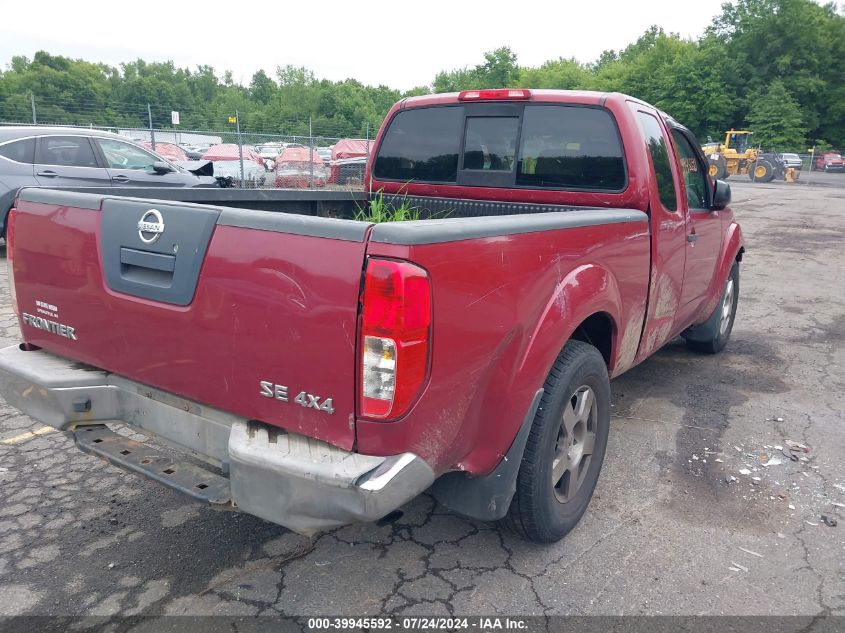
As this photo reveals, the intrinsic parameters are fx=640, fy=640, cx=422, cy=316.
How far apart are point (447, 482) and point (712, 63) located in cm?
6362

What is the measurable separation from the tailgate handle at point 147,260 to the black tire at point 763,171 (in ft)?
133

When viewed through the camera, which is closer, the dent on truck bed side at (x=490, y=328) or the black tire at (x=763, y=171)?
the dent on truck bed side at (x=490, y=328)

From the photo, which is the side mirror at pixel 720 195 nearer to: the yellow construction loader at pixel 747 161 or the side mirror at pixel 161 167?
the side mirror at pixel 161 167

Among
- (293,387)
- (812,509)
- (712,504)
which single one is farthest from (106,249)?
(812,509)

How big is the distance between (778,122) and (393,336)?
2269 inches

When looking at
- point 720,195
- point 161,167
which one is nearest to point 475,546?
point 720,195

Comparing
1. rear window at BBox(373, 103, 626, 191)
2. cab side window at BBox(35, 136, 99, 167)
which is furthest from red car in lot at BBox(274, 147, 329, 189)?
rear window at BBox(373, 103, 626, 191)

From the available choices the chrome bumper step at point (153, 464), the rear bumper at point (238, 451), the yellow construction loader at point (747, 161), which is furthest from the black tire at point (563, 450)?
the yellow construction loader at point (747, 161)

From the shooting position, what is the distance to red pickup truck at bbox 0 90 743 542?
1.92 metres

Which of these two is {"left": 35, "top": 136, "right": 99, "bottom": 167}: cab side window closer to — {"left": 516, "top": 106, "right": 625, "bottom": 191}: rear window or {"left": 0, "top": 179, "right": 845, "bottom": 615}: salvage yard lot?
{"left": 0, "top": 179, "right": 845, "bottom": 615}: salvage yard lot

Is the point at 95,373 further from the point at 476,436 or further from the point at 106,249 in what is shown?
the point at 476,436

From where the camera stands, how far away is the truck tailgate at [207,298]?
1.94m

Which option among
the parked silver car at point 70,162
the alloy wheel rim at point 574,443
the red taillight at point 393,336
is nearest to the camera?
the red taillight at point 393,336

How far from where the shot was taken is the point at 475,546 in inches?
114
